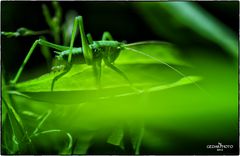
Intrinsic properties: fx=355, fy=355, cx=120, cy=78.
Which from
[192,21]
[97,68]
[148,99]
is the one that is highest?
[192,21]

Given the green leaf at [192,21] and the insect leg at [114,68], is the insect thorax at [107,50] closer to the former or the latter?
the insect leg at [114,68]

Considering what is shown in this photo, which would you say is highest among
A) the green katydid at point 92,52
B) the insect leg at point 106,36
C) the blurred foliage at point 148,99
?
the insect leg at point 106,36

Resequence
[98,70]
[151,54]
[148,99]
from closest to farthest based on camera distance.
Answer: [148,99], [98,70], [151,54]

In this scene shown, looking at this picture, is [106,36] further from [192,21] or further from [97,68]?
[192,21]

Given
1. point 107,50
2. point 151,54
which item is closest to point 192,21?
point 151,54

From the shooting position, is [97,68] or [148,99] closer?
[148,99]

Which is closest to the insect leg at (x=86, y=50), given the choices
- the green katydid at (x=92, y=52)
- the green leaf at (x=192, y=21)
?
the green katydid at (x=92, y=52)

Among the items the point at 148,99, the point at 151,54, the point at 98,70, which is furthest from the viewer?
the point at 151,54

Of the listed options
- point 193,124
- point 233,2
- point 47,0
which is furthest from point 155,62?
point 47,0

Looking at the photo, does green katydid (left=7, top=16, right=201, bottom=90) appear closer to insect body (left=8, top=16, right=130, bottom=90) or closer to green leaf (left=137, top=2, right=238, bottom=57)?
insect body (left=8, top=16, right=130, bottom=90)
